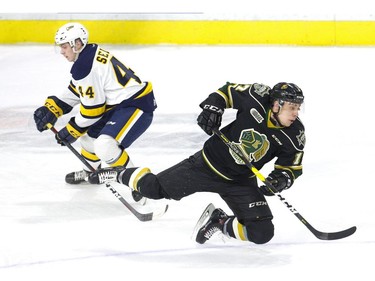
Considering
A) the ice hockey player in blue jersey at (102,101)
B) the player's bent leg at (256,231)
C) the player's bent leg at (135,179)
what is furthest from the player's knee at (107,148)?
the player's bent leg at (256,231)

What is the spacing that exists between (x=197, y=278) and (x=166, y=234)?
55 cm

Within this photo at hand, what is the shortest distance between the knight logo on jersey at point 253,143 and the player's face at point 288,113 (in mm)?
123

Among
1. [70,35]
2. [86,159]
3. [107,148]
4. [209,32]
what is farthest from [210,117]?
[209,32]

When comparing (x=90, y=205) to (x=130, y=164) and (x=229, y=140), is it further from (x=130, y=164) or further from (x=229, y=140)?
(x=229, y=140)

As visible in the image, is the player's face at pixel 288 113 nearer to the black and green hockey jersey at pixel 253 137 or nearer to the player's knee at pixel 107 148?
the black and green hockey jersey at pixel 253 137

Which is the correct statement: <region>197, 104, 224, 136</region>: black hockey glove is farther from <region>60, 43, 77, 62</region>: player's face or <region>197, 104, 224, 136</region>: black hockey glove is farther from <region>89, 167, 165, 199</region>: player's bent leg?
<region>60, 43, 77, 62</region>: player's face

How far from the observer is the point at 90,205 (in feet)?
14.6

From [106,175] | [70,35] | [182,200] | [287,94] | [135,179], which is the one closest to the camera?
[287,94]

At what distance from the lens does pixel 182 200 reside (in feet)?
14.8

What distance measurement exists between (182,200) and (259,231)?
795mm

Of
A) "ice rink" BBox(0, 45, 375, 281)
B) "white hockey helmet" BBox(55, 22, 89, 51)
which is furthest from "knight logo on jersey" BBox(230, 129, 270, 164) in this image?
"white hockey helmet" BBox(55, 22, 89, 51)

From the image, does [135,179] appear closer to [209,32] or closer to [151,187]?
[151,187]

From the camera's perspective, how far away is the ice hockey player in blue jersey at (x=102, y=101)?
4375 mm

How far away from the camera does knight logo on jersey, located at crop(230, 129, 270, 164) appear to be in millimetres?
3814
